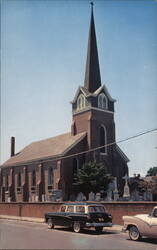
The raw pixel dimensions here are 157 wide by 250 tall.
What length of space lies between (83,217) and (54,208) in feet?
32.5

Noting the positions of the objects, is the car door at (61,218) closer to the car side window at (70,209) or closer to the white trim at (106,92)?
the car side window at (70,209)

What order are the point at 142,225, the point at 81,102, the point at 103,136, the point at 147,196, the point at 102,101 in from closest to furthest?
1. the point at 142,225
2. the point at 147,196
3. the point at 103,136
4. the point at 102,101
5. the point at 81,102

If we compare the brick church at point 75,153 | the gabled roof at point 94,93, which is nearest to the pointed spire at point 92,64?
the brick church at point 75,153

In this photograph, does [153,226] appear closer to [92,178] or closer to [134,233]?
[134,233]

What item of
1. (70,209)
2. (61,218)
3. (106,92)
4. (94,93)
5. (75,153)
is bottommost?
Result: (61,218)

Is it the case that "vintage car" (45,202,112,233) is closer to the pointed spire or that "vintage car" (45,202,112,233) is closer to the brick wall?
the brick wall

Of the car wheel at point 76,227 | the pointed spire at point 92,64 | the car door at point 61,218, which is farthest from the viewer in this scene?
the pointed spire at point 92,64

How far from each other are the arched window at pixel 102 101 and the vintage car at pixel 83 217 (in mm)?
32823

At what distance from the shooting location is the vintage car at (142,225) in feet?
46.8

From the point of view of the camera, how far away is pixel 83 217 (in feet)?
58.9

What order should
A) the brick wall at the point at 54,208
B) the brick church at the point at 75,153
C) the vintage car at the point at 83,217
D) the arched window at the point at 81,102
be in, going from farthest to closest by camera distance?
the arched window at the point at 81,102 → the brick church at the point at 75,153 → the brick wall at the point at 54,208 → the vintage car at the point at 83,217

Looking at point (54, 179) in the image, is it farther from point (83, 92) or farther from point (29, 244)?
point (29, 244)

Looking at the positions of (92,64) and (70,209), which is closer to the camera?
(70,209)

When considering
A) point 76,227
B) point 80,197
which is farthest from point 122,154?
point 76,227
